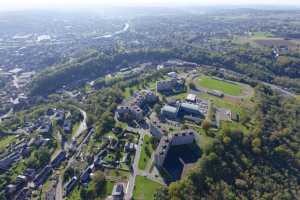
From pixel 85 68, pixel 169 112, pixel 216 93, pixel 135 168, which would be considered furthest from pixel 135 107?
pixel 85 68

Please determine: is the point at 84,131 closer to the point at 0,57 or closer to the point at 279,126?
the point at 279,126

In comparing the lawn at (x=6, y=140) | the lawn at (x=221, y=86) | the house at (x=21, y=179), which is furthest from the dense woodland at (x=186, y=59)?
the house at (x=21, y=179)

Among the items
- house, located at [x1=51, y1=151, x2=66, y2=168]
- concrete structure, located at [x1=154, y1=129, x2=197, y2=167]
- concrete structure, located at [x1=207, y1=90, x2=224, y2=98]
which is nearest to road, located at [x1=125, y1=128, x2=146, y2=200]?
concrete structure, located at [x1=154, y1=129, x2=197, y2=167]

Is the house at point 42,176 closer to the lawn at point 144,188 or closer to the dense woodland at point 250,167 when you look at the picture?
the lawn at point 144,188

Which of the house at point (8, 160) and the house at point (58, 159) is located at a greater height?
the house at point (58, 159)

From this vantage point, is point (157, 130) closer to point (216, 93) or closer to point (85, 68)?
point (216, 93)

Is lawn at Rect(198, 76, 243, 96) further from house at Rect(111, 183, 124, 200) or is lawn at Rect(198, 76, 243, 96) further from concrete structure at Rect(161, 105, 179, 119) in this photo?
house at Rect(111, 183, 124, 200)
